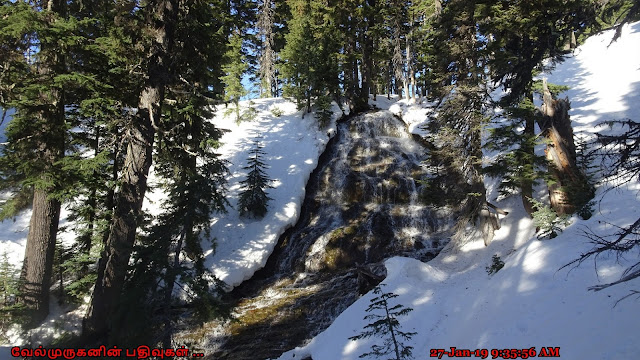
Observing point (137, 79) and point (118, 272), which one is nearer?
point (118, 272)

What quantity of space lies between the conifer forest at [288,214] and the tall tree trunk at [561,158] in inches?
2.8

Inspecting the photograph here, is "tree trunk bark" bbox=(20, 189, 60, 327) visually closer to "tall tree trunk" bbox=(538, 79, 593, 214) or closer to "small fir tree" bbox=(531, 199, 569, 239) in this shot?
"small fir tree" bbox=(531, 199, 569, 239)

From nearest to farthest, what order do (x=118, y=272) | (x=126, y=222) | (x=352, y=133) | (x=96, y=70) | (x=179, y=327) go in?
(x=118, y=272) < (x=126, y=222) < (x=96, y=70) < (x=179, y=327) < (x=352, y=133)

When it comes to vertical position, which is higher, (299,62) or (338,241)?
(299,62)

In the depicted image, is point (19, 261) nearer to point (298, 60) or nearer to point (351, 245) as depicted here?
point (351, 245)

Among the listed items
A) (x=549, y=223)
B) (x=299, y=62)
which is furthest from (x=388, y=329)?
(x=299, y=62)

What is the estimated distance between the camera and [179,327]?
33.8 feet

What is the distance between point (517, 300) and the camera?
689 cm

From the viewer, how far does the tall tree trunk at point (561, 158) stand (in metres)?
9.62

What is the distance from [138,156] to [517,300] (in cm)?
1030

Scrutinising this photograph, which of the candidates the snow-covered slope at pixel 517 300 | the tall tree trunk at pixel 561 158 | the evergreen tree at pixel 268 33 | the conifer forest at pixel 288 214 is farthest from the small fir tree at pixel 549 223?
the evergreen tree at pixel 268 33

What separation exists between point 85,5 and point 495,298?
15538 millimetres

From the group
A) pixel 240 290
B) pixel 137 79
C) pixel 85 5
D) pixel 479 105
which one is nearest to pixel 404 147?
pixel 479 105

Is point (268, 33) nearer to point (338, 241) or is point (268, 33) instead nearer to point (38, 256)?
point (338, 241)
